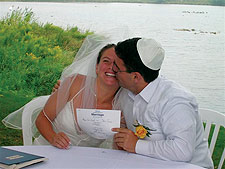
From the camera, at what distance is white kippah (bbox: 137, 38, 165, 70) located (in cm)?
188

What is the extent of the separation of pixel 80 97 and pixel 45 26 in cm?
275

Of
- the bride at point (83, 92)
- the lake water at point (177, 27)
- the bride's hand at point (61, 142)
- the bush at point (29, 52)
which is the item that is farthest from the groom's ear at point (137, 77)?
the bush at point (29, 52)

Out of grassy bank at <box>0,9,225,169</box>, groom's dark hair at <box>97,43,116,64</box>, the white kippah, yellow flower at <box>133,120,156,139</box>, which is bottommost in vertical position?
grassy bank at <box>0,9,225,169</box>

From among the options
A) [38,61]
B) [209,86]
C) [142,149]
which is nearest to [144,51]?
[142,149]

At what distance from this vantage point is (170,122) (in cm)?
183

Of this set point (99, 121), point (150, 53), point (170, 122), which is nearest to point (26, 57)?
point (99, 121)

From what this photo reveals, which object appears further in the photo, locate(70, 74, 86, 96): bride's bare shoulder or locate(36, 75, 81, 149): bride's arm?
locate(70, 74, 86, 96): bride's bare shoulder

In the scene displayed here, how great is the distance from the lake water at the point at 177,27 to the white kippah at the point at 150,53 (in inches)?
105

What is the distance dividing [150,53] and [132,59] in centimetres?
9

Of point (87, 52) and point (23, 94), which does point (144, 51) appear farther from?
point (23, 94)

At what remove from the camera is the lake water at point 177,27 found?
15.0ft

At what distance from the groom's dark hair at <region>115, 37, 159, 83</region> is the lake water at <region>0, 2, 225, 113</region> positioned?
2644 mm

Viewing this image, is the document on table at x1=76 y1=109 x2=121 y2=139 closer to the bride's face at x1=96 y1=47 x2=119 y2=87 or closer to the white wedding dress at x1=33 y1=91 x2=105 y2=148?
the white wedding dress at x1=33 y1=91 x2=105 y2=148

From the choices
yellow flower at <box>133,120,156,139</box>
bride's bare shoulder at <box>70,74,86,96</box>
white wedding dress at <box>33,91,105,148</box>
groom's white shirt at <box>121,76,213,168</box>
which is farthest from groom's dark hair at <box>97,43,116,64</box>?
yellow flower at <box>133,120,156,139</box>
